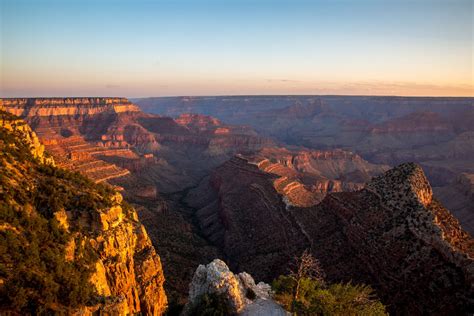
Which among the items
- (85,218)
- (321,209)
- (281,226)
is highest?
(85,218)

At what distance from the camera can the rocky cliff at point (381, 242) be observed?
1473 inches

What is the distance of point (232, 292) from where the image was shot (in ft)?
99.1

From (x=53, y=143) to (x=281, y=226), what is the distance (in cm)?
10033

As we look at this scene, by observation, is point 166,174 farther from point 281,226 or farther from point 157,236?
point 281,226

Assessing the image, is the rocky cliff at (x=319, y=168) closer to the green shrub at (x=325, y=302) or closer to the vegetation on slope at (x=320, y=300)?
the vegetation on slope at (x=320, y=300)

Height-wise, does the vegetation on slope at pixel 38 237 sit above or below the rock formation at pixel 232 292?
above

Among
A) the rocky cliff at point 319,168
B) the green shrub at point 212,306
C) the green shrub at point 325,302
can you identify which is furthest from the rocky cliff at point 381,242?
the rocky cliff at point 319,168

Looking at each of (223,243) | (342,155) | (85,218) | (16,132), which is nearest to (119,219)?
(85,218)

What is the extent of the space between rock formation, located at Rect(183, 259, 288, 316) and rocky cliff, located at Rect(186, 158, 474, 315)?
15.5m

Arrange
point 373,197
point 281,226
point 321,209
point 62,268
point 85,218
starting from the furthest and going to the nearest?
point 281,226
point 321,209
point 373,197
point 85,218
point 62,268

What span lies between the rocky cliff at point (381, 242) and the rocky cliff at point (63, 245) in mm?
25568

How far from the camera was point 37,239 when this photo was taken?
25031 millimetres

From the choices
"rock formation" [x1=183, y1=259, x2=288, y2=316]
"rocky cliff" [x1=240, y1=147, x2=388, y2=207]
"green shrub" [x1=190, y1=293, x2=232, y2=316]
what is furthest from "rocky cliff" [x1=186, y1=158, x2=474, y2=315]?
"rocky cliff" [x1=240, y1=147, x2=388, y2=207]

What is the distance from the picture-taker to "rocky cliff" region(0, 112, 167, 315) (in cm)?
2245
